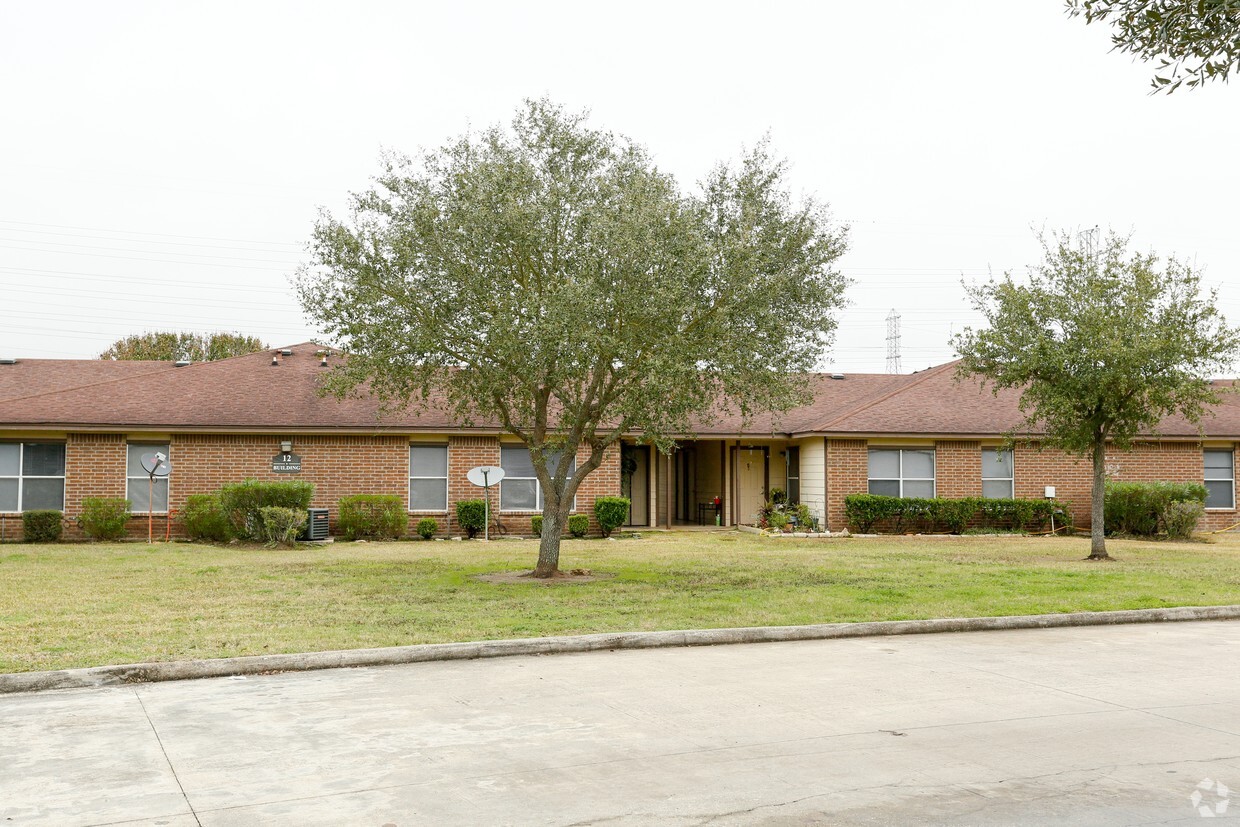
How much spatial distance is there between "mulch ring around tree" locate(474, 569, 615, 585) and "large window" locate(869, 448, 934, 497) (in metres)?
11.7

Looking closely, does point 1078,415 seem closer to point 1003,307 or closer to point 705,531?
point 1003,307

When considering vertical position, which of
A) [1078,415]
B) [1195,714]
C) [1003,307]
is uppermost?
[1003,307]

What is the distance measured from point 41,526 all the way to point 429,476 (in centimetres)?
782

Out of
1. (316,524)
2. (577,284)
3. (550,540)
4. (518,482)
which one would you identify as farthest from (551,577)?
(518,482)

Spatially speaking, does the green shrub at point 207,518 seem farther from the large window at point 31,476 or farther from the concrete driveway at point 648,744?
the concrete driveway at point 648,744

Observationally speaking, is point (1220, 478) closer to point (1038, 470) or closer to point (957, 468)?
point (1038, 470)

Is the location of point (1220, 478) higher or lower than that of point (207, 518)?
higher

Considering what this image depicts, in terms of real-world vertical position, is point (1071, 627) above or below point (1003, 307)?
below

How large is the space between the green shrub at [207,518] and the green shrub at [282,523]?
125 centimetres

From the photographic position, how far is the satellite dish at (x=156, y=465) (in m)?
22.8

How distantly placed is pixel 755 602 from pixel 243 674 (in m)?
6.12

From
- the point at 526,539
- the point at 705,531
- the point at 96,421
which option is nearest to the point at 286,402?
the point at 96,421

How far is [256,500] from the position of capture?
21.7 metres

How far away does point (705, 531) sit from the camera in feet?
88.5
